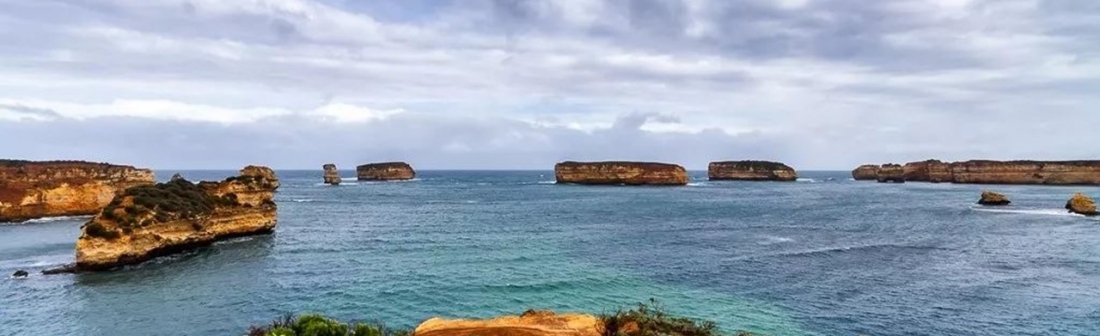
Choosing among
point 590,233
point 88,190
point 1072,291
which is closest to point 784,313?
point 1072,291

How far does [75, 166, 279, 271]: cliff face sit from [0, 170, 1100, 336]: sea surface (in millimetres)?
2096

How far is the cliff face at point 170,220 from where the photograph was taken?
48.1 metres

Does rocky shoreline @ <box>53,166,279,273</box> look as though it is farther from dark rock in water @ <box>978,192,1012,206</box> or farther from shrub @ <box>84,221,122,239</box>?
dark rock in water @ <box>978,192,1012,206</box>

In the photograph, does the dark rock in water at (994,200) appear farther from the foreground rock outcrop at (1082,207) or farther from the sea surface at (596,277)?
the sea surface at (596,277)

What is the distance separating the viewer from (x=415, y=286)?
133 feet

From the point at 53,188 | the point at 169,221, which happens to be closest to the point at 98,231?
the point at 169,221

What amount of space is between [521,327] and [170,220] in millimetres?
48167

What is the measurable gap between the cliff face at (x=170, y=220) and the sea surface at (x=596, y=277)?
2.10 meters

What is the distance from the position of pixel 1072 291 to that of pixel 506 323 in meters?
38.7

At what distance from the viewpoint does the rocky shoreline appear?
48000 millimetres

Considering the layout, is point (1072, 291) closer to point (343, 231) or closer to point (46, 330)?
point (46, 330)

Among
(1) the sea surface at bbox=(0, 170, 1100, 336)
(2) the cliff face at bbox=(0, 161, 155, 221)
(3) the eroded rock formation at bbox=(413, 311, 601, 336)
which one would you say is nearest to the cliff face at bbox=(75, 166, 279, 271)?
(1) the sea surface at bbox=(0, 170, 1100, 336)

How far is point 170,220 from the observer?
55.2 meters

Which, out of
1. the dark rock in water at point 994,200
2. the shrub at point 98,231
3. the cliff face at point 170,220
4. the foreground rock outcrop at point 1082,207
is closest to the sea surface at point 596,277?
the cliff face at point 170,220
